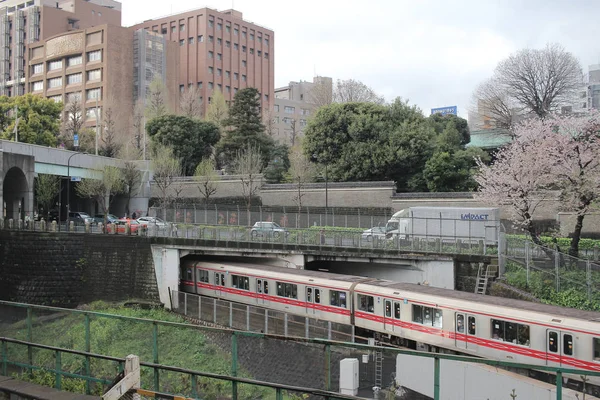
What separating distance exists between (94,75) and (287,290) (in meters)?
63.5

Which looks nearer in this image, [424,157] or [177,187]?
[424,157]

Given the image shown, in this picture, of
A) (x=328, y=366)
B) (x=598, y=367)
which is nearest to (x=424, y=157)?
(x=598, y=367)

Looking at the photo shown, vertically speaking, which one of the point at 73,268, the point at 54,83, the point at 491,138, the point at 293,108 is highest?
the point at 293,108

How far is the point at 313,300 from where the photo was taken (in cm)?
2458

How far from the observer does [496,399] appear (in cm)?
665

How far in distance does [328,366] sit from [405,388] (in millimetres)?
1037

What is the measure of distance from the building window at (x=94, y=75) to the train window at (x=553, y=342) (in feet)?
242

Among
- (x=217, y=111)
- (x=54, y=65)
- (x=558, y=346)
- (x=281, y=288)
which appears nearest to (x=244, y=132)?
(x=217, y=111)

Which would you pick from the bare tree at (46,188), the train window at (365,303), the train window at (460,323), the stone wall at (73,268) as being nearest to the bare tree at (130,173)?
the bare tree at (46,188)

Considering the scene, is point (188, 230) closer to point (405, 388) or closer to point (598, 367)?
point (598, 367)

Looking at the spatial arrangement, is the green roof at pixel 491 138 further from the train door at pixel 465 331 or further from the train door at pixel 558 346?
the train door at pixel 558 346

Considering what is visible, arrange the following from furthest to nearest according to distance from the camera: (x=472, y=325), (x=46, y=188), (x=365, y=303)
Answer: (x=46, y=188), (x=365, y=303), (x=472, y=325)

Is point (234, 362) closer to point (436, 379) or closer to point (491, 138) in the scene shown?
point (436, 379)

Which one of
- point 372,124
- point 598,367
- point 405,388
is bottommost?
point 598,367
